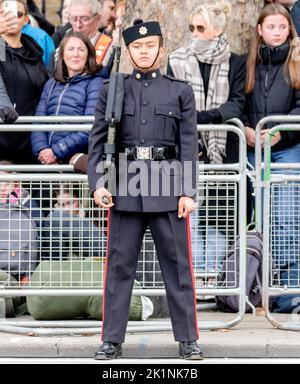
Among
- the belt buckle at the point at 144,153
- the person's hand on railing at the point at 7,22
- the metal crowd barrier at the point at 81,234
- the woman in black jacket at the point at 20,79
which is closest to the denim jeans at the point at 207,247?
the metal crowd barrier at the point at 81,234

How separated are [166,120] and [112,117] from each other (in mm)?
373

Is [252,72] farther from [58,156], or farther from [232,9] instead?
[58,156]

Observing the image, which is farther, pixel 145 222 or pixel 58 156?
pixel 58 156

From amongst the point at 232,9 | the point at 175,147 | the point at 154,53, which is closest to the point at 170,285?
the point at 175,147

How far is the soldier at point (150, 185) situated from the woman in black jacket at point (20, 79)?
2.21 m

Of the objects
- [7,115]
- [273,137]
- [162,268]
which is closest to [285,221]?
[273,137]

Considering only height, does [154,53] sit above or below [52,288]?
above

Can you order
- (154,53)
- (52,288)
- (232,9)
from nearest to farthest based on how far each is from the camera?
(154,53) → (52,288) → (232,9)

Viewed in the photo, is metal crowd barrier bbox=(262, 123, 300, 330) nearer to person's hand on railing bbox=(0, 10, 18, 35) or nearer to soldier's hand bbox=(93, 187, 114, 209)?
soldier's hand bbox=(93, 187, 114, 209)

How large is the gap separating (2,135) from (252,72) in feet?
6.94

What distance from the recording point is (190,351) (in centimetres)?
844

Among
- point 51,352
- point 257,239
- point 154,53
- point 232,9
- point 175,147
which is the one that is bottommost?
point 51,352

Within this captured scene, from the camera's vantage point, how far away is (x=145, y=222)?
855 centimetres

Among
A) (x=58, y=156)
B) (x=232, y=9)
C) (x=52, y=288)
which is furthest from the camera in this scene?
(x=232, y=9)
